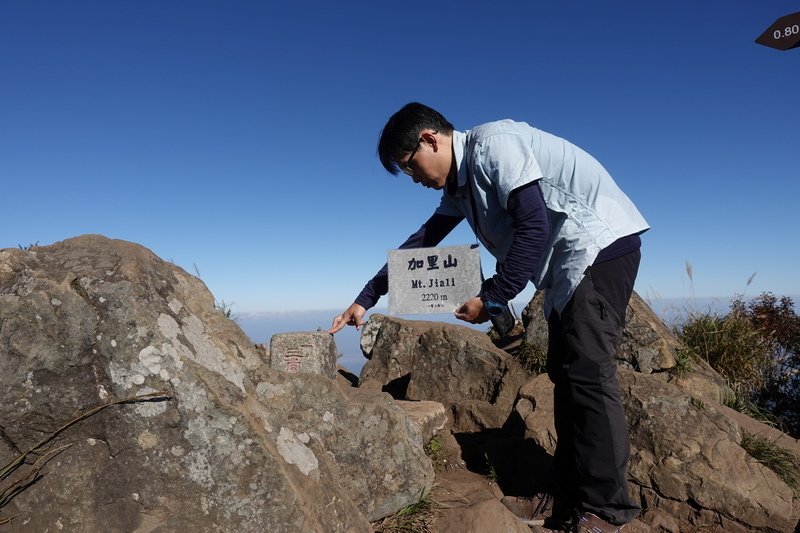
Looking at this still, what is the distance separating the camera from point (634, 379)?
166 inches

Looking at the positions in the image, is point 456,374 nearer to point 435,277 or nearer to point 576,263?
point 435,277

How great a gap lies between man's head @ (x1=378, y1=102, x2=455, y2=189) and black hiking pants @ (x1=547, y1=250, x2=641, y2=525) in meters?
0.98

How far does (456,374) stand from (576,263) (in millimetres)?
3191

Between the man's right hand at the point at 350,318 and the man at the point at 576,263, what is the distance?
3.81 ft

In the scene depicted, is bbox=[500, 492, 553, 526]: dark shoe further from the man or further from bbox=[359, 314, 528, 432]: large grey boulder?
bbox=[359, 314, 528, 432]: large grey boulder

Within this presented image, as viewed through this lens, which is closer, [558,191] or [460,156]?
[558,191]

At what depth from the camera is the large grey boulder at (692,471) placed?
12.0 ft

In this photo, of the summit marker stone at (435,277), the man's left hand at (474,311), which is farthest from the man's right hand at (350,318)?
→ the man's left hand at (474,311)

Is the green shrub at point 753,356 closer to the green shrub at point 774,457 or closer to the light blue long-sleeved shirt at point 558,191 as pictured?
the green shrub at point 774,457

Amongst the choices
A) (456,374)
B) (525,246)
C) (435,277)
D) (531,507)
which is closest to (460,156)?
(525,246)

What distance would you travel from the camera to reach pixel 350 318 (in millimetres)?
3992

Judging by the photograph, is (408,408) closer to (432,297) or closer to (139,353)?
(432,297)

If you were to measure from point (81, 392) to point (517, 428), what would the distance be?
3403mm

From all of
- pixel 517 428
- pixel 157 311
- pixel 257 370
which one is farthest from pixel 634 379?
pixel 157 311
